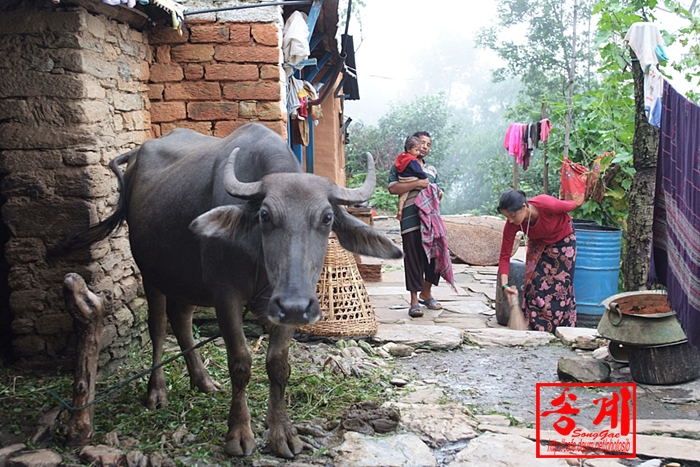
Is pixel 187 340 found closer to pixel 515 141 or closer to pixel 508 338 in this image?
pixel 508 338

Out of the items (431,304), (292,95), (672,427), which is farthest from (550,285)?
(292,95)

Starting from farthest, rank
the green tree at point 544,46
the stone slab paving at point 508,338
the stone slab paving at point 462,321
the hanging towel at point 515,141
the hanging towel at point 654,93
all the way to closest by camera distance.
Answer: the green tree at point 544,46
the hanging towel at point 515,141
the stone slab paving at point 462,321
the stone slab paving at point 508,338
the hanging towel at point 654,93

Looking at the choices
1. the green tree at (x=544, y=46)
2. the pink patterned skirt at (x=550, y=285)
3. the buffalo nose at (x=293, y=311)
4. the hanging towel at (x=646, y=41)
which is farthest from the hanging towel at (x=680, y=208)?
the green tree at (x=544, y=46)

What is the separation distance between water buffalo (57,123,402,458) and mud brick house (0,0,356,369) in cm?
34

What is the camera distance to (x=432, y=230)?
6531mm

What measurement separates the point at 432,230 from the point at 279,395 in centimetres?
366

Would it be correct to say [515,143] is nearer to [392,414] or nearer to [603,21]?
[603,21]

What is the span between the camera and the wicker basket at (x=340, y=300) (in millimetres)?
5156

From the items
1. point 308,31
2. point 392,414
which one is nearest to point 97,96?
point 308,31

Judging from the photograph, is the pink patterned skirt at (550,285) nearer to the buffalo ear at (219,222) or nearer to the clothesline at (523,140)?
the buffalo ear at (219,222)

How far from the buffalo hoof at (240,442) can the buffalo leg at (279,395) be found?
0.11 metres

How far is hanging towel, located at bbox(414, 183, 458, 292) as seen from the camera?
6.51m

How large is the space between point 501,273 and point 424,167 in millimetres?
1660

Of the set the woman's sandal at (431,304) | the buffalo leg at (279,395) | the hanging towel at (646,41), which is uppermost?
the hanging towel at (646,41)
